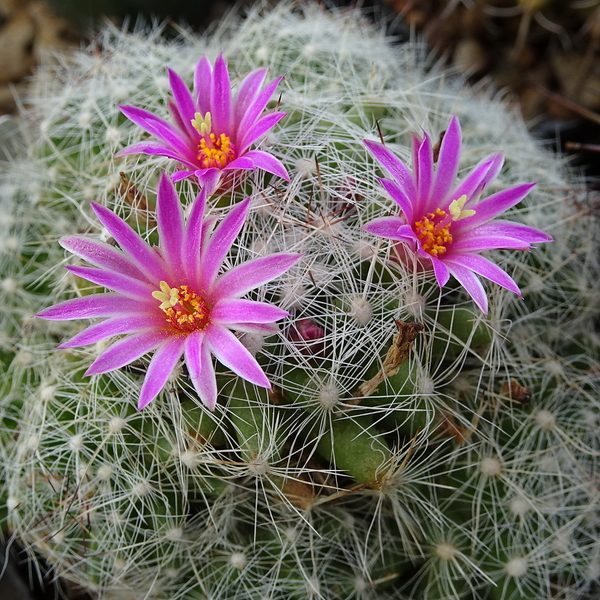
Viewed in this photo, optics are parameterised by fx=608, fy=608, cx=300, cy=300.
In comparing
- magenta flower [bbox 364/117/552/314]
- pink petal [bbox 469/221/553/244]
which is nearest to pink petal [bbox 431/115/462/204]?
magenta flower [bbox 364/117/552/314]

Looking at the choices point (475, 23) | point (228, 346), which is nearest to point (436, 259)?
point (228, 346)

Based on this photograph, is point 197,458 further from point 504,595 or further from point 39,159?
point 39,159

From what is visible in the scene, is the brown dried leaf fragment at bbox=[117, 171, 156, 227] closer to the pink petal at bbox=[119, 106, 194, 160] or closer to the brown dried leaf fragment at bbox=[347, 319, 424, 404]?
the pink petal at bbox=[119, 106, 194, 160]

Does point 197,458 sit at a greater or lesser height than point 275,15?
lesser

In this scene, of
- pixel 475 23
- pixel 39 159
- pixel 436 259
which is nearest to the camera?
pixel 436 259

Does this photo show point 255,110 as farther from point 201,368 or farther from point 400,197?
point 201,368

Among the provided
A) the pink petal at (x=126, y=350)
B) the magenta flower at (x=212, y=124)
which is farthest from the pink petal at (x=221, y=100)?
the pink petal at (x=126, y=350)

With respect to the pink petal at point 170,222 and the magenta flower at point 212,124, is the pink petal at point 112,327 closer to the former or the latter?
the pink petal at point 170,222
